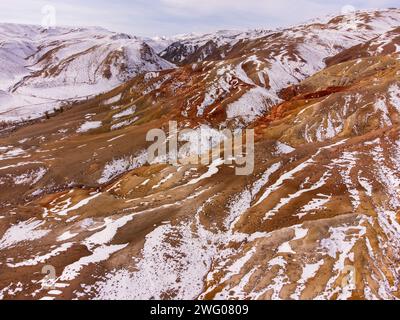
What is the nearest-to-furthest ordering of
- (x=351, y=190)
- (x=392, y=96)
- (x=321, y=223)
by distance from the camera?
(x=321, y=223), (x=351, y=190), (x=392, y=96)

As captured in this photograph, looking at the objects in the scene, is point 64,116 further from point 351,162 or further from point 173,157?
point 351,162

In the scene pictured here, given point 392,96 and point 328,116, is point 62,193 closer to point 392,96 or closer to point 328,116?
point 328,116

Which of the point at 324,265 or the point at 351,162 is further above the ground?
the point at 351,162

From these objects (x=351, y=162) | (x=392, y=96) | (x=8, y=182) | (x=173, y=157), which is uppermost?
(x=392, y=96)

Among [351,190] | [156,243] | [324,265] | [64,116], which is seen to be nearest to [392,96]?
[351,190]

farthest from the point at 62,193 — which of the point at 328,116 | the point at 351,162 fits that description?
the point at 328,116
